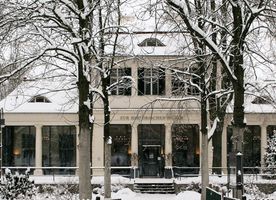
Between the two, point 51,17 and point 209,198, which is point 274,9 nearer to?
point 209,198

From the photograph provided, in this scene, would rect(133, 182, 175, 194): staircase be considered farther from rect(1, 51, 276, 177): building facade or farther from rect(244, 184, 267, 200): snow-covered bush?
rect(244, 184, 267, 200): snow-covered bush

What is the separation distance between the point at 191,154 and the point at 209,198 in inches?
1248

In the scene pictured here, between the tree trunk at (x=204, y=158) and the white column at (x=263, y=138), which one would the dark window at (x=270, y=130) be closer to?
the white column at (x=263, y=138)

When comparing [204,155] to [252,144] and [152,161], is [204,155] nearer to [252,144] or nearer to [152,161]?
[152,161]

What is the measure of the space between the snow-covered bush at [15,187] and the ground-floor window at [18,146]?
2008 centimetres

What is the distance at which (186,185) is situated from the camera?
123 feet

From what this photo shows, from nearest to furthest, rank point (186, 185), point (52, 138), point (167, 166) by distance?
1. point (186, 185)
2. point (167, 166)
3. point (52, 138)

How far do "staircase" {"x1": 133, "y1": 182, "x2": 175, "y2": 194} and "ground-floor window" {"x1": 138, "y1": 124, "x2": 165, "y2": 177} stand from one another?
5.55m

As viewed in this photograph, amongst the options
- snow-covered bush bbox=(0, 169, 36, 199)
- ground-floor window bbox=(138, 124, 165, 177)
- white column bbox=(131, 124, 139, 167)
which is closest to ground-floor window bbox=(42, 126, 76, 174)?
white column bbox=(131, 124, 139, 167)

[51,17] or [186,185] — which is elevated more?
[51,17]

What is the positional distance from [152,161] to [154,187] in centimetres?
677

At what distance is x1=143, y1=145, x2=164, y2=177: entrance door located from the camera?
45.6 m

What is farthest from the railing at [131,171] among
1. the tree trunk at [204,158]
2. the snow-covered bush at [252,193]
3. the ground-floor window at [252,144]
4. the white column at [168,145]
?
the tree trunk at [204,158]

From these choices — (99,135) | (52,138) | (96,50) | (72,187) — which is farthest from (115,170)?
(96,50)
